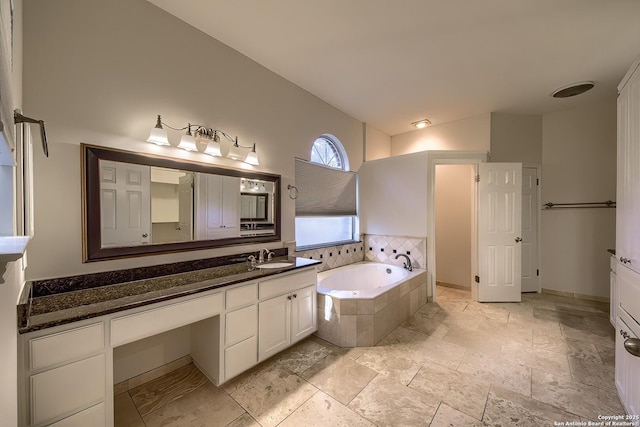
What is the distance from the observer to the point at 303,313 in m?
2.29

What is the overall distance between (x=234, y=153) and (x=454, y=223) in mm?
3658

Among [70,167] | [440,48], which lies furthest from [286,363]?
[440,48]

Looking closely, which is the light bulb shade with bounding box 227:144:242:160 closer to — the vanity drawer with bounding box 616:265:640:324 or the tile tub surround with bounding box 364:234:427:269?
the tile tub surround with bounding box 364:234:427:269

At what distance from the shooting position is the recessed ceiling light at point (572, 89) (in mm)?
2845

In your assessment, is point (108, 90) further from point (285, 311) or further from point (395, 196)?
point (395, 196)

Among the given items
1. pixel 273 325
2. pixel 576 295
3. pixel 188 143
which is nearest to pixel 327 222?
pixel 273 325

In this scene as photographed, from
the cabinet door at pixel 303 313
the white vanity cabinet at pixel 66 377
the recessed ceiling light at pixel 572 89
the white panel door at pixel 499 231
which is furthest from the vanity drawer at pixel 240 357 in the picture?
the recessed ceiling light at pixel 572 89

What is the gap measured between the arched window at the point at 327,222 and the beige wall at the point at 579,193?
9.79ft

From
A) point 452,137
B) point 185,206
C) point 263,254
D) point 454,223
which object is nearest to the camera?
point 185,206

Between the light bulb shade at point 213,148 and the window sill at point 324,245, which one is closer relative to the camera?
the light bulb shade at point 213,148

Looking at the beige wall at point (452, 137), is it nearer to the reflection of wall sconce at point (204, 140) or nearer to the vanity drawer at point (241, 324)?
the reflection of wall sconce at point (204, 140)

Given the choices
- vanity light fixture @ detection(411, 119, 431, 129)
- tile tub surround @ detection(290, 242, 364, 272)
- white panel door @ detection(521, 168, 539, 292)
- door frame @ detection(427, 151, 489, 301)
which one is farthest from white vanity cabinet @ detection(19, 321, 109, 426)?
white panel door @ detection(521, 168, 539, 292)

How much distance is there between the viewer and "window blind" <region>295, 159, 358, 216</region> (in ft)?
10.0

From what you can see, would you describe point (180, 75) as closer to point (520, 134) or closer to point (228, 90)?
point (228, 90)
